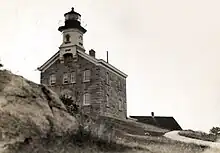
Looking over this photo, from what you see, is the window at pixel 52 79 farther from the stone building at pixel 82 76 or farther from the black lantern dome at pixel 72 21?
the black lantern dome at pixel 72 21

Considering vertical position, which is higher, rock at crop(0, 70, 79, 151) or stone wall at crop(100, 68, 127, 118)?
stone wall at crop(100, 68, 127, 118)

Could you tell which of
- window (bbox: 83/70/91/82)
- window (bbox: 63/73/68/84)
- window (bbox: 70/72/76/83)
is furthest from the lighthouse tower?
window (bbox: 83/70/91/82)

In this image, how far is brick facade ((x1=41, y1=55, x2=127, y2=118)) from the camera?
47375 millimetres

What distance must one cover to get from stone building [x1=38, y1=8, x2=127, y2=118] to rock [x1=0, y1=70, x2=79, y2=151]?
1044 inches

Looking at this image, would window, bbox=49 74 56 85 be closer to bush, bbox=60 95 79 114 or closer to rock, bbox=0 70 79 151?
bush, bbox=60 95 79 114

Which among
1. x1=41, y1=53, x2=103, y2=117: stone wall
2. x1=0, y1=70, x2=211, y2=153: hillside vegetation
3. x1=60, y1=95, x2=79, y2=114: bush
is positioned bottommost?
x1=0, y1=70, x2=211, y2=153: hillside vegetation

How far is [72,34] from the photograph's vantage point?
50500mm

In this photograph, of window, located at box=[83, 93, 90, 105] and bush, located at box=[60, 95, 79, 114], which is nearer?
bush, located at box=[60, 95, 79, 114]

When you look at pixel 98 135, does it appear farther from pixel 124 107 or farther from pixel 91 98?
pixel 124 107

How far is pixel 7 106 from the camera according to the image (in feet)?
56.3

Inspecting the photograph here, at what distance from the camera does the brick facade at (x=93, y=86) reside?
47.4 metres

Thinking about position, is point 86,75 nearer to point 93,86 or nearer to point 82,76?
point 82,76

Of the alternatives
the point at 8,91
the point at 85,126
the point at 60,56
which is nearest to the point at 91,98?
the point at 60,56

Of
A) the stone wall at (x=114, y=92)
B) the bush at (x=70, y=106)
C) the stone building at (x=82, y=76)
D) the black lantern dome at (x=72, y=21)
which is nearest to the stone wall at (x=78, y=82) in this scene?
the stone building at (x=82, y=76)
